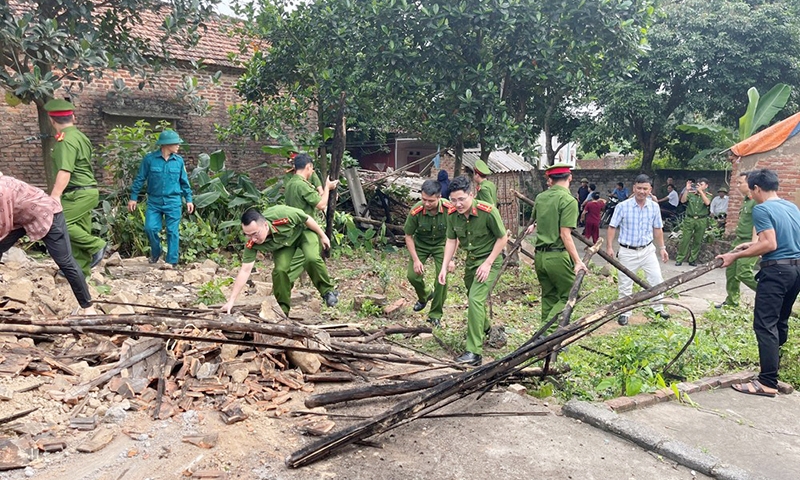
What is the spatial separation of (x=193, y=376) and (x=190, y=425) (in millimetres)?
575

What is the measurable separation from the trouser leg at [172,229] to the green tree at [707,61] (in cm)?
1263

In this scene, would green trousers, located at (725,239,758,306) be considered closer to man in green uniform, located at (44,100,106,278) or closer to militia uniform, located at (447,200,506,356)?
militia uniform, located at (447,200,506,356)

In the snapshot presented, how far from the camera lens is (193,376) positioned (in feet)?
13.2

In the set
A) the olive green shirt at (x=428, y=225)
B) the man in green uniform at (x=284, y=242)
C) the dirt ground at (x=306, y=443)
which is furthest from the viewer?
the olive green shirt at (x=428, y=225)

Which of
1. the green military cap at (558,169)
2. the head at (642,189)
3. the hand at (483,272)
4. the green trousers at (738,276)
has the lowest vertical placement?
the green trousers at (738,276)

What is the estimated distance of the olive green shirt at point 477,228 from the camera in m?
5.43

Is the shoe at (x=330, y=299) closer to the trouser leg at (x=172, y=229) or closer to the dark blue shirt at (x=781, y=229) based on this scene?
the trouser leg at (x=172, y=229)

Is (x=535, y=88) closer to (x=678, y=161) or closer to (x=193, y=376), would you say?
(x=193, y=376)

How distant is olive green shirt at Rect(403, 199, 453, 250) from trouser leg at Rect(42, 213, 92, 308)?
313 centimetres

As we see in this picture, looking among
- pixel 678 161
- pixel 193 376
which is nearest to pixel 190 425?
pixel 193 376

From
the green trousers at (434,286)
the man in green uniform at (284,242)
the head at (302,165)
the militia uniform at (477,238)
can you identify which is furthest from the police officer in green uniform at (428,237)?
the head at (302,165)

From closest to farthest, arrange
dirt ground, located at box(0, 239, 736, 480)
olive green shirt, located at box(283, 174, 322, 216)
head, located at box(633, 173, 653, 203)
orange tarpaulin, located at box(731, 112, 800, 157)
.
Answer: dirt ground, located at box(0, 239, 736, 480) < olive green shirt, located at box(283, 174, 322, 216) < head, located at box(633, 173, 653, 203) < orange tarpaulin, located at box(731, 112, 800, 157)

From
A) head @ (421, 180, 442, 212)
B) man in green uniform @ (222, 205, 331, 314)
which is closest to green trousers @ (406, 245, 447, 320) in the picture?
head @ (421, 180, 442, 212)

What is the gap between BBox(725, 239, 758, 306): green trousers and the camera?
713cm
